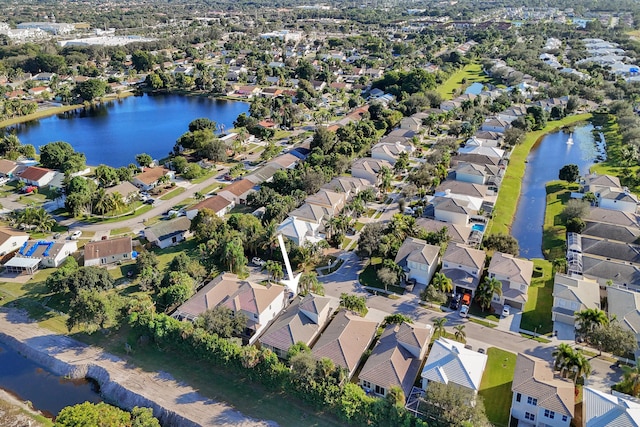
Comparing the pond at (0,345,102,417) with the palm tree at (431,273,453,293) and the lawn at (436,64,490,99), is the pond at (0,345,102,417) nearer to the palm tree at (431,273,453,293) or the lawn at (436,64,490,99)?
the palm tree at (431,273,453,293)

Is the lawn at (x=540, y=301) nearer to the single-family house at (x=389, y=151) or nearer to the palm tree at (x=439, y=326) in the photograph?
the palm tree at (x=439, y=326)

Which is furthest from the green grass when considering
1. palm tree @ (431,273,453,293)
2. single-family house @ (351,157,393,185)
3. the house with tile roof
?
the house with tile roof

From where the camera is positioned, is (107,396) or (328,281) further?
(328,281)

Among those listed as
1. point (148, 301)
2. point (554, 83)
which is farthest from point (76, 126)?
point (554, 83)

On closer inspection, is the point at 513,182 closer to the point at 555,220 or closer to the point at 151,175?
the point at 555,220

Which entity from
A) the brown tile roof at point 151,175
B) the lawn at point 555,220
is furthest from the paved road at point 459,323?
the brown tile roof at point 151,175

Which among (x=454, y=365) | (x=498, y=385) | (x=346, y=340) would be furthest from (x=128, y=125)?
(x=498, y=385)

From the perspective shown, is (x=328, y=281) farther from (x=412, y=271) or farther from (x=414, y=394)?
(x=414, y=394)
